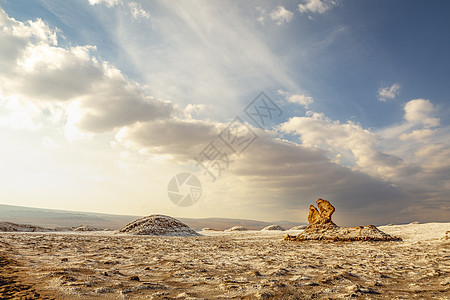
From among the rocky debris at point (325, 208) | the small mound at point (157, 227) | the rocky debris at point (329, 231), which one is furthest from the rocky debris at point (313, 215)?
the small mound at point (157, 227)

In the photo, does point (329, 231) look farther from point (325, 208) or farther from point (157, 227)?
point (157, 227)

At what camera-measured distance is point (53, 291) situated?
3.55m

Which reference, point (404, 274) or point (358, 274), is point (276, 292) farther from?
point (404, 274)

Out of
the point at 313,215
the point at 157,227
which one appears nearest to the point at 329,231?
the point at 313,215

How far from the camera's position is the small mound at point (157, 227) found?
773 inches

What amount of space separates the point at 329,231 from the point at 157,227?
495 inches

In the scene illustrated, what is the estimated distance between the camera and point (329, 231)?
15.3 meters

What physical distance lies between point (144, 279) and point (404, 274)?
17.9 ft

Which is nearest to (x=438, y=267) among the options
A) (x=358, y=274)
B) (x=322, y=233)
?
(x=358, y=274)

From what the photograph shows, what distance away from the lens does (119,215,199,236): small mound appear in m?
A: 19.6

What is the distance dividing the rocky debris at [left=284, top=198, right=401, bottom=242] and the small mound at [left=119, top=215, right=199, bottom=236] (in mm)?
9260

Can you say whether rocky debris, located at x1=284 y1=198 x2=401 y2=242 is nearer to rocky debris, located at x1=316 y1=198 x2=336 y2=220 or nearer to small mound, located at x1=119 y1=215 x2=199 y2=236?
rocky debris, located at x1=316 y1=198 x2=336 y2=220

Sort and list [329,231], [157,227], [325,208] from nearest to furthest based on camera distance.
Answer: [329,231] → [325,208] → [157,227]

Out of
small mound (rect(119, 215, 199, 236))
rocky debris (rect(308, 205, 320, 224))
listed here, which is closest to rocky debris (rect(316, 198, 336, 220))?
rocky debris (rect(308, 205, 320, 224))
